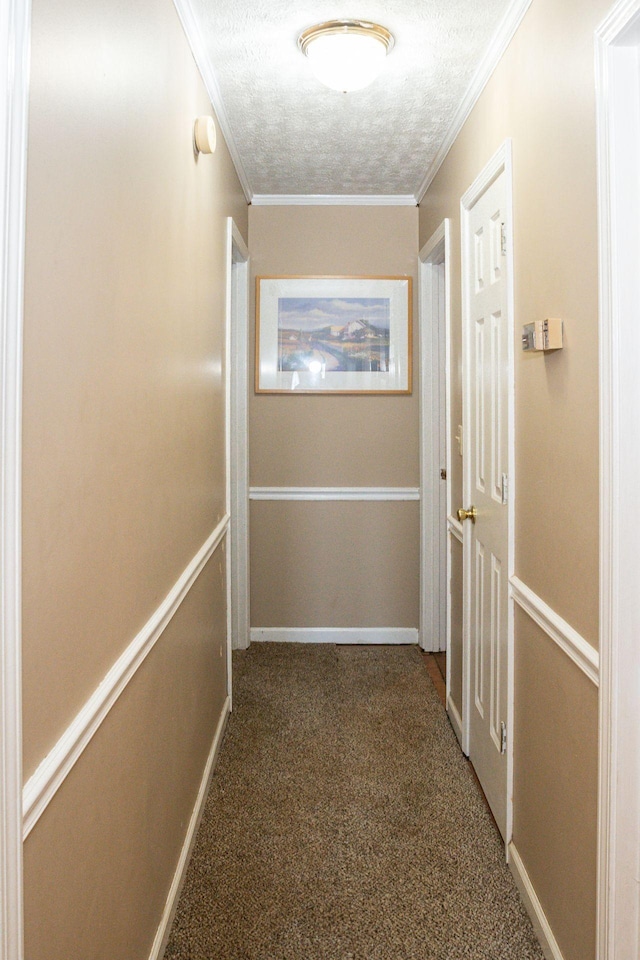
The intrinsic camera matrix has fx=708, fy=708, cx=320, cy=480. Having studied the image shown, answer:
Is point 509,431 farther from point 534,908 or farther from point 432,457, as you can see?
point 432,457

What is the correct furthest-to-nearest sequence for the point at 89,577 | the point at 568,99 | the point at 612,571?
1. the point at 568,99
2. the point at 612,571
3. the point at 89,577

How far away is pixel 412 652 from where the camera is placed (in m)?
3.91

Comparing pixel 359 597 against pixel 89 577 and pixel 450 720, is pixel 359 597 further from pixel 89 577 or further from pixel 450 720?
pixel 89 577

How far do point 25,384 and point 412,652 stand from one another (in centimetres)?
332

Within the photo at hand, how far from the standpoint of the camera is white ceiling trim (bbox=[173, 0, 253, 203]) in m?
1.94

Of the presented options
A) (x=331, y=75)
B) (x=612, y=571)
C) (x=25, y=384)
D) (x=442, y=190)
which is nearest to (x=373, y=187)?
(x=442, y=190)

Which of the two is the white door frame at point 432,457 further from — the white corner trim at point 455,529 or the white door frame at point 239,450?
the white door frame at point 239,450

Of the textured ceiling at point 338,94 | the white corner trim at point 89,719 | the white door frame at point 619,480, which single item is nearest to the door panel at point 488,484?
the textured ceiling at point 338,94

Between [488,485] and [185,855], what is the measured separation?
4.86 feet

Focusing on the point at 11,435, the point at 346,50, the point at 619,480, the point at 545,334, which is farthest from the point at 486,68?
the point at 11,435

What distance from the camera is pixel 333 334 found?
3.90 meters

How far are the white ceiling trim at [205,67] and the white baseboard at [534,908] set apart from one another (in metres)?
2.52

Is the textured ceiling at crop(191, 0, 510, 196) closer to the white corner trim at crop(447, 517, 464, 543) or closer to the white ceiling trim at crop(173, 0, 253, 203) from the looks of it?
the white ceiling trim at crop(173, 0, 253, 203)

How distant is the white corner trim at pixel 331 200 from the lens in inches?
150
